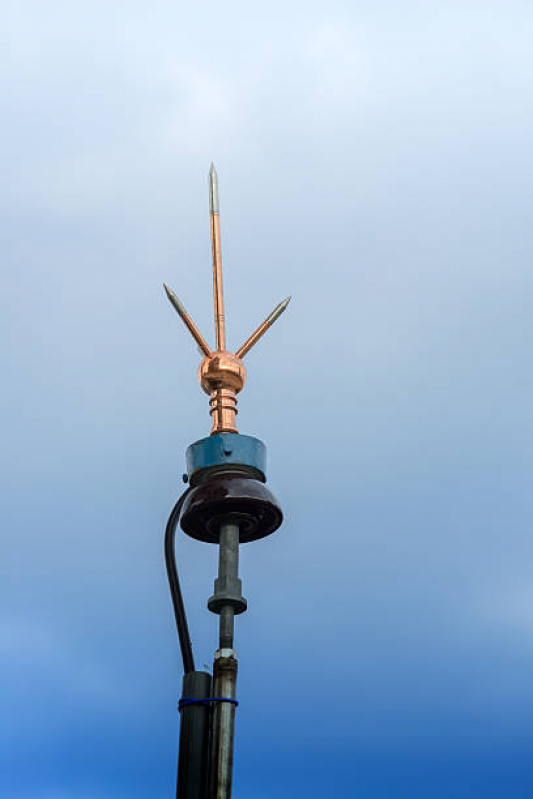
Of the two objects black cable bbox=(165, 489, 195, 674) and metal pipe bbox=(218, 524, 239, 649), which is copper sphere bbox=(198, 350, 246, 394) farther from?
metal pipe bbox=(218, 524, 239, 649)

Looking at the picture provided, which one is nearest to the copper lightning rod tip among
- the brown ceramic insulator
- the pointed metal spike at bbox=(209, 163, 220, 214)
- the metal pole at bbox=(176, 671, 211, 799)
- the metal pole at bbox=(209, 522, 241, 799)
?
the pointed metal spike at bbox=(209, 163, 220, 214)

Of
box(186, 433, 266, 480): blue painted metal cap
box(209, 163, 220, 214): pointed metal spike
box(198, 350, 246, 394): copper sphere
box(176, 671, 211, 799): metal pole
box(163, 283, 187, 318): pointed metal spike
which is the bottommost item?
box(176, 671, 211, 799): metal pole

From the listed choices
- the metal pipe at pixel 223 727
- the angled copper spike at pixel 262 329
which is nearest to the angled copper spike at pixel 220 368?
the angled copper spike at pixel 262 329

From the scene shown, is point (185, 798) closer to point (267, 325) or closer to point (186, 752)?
point (186, 752)

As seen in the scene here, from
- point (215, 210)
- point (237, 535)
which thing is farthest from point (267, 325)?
point (237, 535)

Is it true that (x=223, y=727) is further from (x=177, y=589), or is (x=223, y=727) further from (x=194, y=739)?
(x=177, y=589)

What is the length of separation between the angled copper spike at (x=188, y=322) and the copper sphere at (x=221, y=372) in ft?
0.56

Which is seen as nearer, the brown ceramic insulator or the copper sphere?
the brown ceramic insulator

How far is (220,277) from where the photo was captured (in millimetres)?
10445

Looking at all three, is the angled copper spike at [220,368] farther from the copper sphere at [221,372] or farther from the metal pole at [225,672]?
the metal pole at [225,672]

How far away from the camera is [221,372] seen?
9656mm

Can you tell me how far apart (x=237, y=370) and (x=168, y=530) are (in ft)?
5.71

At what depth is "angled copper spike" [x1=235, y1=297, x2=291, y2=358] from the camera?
10.1 meters

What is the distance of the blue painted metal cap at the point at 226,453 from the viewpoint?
9258mm
